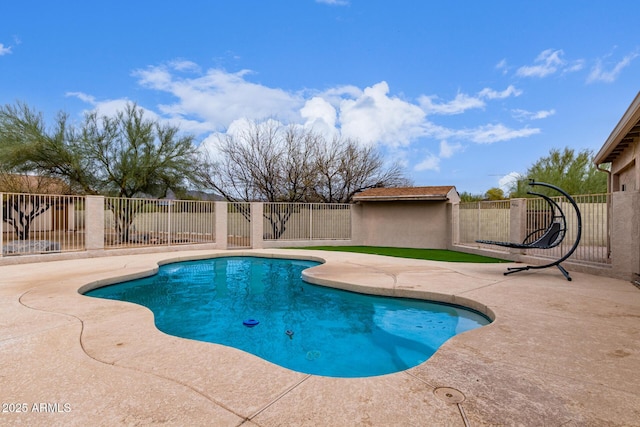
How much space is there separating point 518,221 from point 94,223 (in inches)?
582

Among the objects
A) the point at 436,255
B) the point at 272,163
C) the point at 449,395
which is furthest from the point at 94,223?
the point at 449,395

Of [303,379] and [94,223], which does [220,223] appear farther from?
[303,379]

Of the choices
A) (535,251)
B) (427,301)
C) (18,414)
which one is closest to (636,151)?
(535,251)

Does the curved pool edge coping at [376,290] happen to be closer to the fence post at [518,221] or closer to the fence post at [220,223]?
the fence post at [220,223]

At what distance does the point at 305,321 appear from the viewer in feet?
19.2

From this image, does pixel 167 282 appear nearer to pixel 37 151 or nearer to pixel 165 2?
pixel 165 2

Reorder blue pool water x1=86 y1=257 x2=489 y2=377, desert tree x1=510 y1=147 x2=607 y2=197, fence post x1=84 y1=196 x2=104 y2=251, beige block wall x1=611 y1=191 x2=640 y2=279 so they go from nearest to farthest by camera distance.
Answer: blue pool water x1=86 y1=257 x2=489 y2=377 < beige block wall x1=611 y1=191 x2=640 y2=279 < fence post x1=84 y1=196 x2=104 y2=251 < desert tree x1=510 y1=147 x2=607 y2=197

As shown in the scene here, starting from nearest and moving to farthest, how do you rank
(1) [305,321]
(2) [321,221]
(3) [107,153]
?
(1) [305,321]
(3) [107,153]
(2) [321,221]

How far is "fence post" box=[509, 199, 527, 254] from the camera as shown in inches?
433

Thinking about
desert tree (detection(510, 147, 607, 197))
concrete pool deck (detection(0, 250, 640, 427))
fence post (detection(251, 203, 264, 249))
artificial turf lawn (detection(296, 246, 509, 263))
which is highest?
desert tree (detection(510, 147, 607, 197))

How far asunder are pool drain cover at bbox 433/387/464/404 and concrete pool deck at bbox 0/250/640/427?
0.05 feet

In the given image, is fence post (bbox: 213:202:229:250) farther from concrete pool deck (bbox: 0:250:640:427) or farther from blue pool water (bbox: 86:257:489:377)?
concrete pool deck (bbox: 0:250:640:427)

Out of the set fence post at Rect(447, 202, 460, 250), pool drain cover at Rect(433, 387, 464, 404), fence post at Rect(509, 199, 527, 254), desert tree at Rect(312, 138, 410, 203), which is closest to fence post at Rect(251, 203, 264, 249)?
desert tree at Rect(312, 138, 410, 203)

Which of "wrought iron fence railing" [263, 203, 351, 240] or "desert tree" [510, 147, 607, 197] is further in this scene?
"desert tree" [510, 147, 607, 197]
